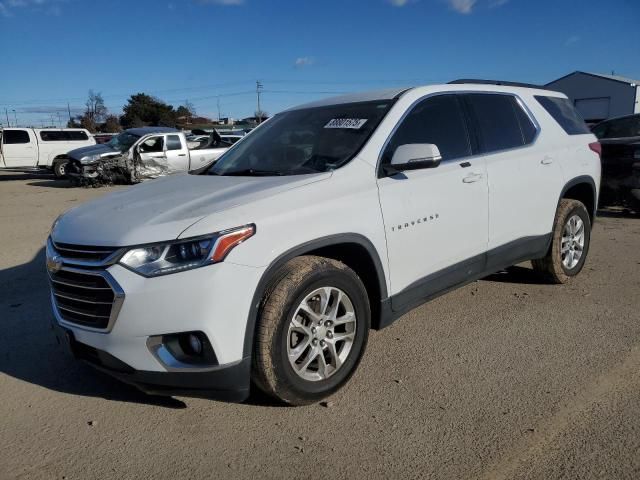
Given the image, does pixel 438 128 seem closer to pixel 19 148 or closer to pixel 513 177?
pixel 513 177

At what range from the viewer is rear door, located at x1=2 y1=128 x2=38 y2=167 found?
20.6 meters

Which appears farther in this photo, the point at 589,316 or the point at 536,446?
the point at 589,316

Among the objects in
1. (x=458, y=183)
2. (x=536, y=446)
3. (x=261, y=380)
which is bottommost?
(x=536, y=446)

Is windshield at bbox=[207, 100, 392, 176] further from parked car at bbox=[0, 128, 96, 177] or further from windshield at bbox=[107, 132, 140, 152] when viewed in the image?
parked car at bbox=[0, 128, 96, 177]

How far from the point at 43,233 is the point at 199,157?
931 centimetres

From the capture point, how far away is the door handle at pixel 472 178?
390 centimetres

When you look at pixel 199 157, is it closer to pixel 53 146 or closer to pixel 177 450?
pixel 53 146

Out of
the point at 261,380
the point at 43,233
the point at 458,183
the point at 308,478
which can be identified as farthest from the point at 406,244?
the point at 43,233

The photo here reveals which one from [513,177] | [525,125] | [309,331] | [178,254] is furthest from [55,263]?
[525,125]

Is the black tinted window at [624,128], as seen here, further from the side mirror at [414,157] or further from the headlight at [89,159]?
the headlight at [89,159]

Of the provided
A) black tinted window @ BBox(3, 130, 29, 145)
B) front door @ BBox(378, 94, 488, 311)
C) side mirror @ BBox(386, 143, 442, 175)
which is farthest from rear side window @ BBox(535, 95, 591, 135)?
black tinted window @ BBox(3, 130, 29, 145)

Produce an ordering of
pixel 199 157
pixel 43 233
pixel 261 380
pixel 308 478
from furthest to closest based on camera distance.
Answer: pixel 199 157
pixel 43 233
pixel 261 380
pixel 308 478

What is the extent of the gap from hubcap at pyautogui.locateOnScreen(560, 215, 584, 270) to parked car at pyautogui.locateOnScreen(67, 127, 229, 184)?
12167 mm

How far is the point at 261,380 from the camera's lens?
2.90 metres
